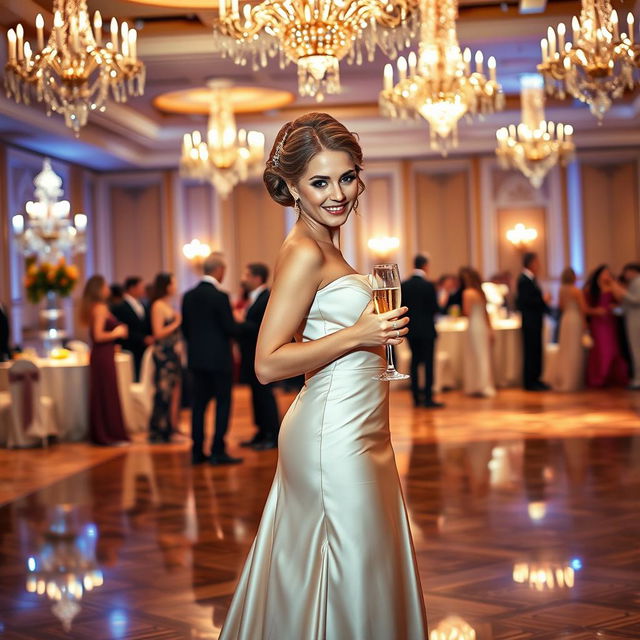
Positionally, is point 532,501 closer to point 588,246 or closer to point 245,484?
point 245,484

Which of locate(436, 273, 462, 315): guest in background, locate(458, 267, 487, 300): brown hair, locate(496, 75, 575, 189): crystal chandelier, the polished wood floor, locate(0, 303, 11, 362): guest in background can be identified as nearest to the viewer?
the polished wood floor

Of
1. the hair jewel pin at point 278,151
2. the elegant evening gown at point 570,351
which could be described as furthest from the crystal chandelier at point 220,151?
the hair jewel pin at point 278,151

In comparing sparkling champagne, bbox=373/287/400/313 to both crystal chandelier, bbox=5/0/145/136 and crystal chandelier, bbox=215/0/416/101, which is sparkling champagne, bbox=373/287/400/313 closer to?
crystal chandelier, bbox=215/0/416/101

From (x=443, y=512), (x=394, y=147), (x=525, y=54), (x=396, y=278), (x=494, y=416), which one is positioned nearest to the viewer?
(x=396, y=278)

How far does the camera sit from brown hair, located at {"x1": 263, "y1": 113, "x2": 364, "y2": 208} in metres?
2.32

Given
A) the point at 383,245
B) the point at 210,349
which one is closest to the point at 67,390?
the point at 210,349

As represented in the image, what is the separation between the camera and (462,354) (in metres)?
12.4

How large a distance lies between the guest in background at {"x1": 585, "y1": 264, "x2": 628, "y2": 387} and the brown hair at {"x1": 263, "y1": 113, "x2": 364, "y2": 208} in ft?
32.7

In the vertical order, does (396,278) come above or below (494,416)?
above

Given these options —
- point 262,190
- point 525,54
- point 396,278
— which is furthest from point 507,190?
point 396,278

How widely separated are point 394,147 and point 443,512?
10.7 metres

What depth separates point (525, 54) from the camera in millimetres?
10234

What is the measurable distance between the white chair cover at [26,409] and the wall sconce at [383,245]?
7.44m

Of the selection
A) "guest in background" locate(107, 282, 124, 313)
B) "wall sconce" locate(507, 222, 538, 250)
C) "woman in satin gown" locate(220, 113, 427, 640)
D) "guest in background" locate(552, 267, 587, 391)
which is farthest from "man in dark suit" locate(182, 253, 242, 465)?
"wall sconce" locate(507, 222, 538, 250)
